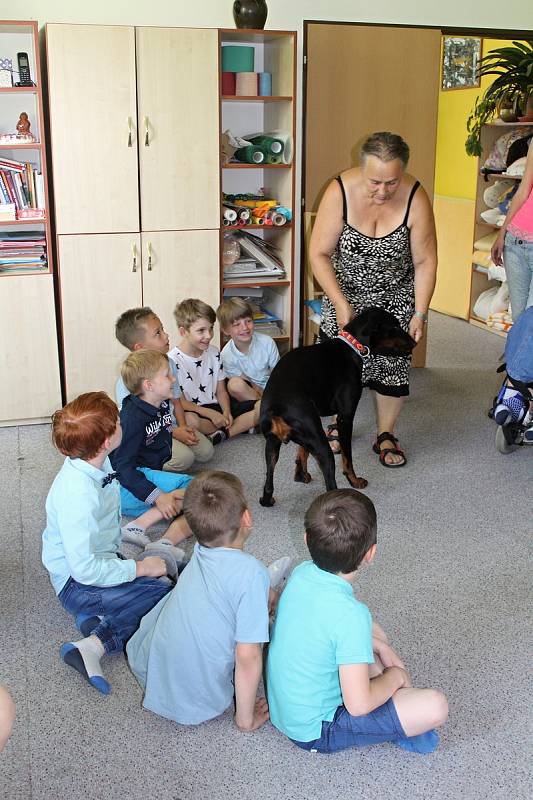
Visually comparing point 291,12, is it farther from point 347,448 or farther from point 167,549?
point 167,549

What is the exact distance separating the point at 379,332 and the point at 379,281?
0.84 ft

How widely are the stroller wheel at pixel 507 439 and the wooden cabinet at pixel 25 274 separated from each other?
2.14 m

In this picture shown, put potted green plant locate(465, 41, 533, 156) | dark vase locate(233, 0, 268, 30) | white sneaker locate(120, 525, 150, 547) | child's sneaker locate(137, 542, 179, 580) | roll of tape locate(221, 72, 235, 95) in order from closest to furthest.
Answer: child's sneaker locate(137, 542, 179, 580) < white sneaker locate(120, 525, 150, 547) < dark vase locate(233, 0, 268, 30) < roll of tape locate(221, 72, 235, 95) < potted green plant locate(465, 41, 533, 156)

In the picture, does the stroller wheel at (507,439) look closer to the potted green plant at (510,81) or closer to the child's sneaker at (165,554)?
the child's sneaker at (165,554)

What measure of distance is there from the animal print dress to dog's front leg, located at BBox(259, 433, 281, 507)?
29.0 inches

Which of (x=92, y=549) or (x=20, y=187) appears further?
(x=20, y=187)

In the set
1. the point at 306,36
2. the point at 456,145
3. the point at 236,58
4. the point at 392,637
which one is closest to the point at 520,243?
the point at 306,36

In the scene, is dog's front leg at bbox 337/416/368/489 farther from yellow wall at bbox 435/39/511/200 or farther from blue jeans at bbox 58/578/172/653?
yellow wall at bbox 435/39/511/200

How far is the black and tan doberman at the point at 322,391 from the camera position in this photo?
2973mm

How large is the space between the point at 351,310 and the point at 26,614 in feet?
5.84

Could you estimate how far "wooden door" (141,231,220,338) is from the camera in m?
4.19

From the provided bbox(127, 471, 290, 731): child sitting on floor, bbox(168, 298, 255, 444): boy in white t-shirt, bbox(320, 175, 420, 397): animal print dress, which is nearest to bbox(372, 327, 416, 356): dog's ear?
bbox(320, 175, 420, 397): animal print dress

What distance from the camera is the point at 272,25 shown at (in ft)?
14.4

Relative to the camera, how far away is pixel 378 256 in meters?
3.44
